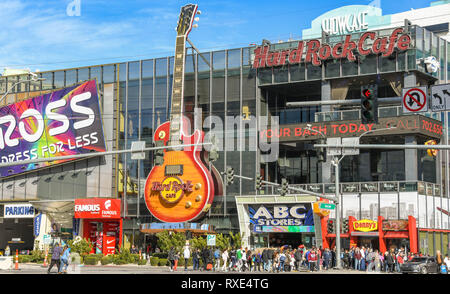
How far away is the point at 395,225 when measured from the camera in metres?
51.2

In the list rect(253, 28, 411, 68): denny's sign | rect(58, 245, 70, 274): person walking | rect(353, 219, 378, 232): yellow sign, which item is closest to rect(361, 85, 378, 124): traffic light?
rect(58, 245, 70, 274): person walking

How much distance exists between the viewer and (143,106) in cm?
6334

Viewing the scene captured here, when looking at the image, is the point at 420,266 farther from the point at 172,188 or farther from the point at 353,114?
the point at 172,188

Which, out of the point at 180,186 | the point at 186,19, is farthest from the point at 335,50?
the point at 180,186

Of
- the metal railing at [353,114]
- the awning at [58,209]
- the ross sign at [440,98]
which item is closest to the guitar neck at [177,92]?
the metal railing at [353,114]

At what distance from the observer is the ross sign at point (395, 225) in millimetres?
50781

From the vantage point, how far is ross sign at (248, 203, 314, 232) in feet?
181

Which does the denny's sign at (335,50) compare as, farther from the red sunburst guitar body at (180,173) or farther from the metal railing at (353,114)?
the red sunburst guitar body at (180,173)

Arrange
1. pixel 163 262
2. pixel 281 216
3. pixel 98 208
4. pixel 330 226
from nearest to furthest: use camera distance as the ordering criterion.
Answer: pixel 163 262, pixel 330 226, pixel 281 216, pixel 98 208

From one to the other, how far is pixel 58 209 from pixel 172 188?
51.3 feet

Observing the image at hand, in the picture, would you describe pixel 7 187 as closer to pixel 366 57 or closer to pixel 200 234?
pixel 200 234

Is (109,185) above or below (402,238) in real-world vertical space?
above
